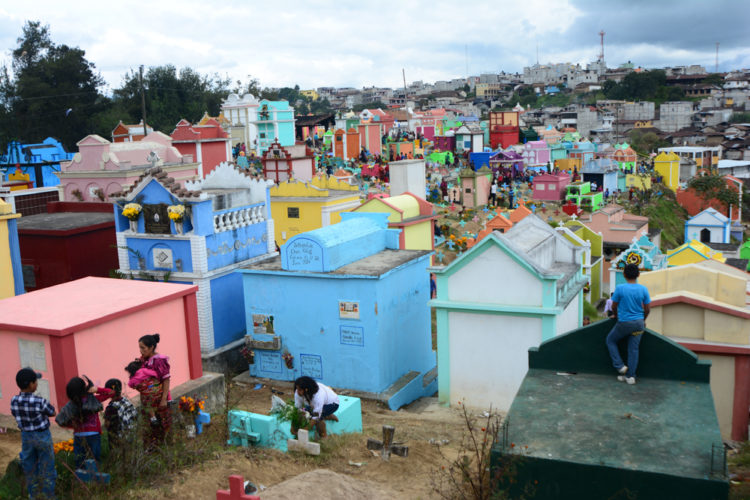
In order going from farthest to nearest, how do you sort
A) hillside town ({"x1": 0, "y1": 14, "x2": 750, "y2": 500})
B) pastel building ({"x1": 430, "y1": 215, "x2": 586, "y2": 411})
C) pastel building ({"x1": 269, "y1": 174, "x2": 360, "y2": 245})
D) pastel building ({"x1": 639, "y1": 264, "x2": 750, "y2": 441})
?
pastel building ({"x1": 269, "y1": 174, "x2": 360, "y2": 245}), pastel building ({"x1": 639, "y1": 264, "x2": 750, "y2": 441}), pastel building ({"x1": 430, "y1": 215, "x2": 586, "y2": 411}), hillside town ({"x1": 0, "y1": 14, "x2": 750, "y2": 500})

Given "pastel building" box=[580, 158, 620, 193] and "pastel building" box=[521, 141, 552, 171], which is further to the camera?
"pastel building" box=[521, 141, 552, 171]

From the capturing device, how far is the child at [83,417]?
21.4 ft

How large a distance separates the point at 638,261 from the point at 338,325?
11505mm

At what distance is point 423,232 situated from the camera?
19.5 meters

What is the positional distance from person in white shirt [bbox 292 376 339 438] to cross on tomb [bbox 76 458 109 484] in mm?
2466

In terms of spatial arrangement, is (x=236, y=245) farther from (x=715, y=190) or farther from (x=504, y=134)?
(x=504, y=134)

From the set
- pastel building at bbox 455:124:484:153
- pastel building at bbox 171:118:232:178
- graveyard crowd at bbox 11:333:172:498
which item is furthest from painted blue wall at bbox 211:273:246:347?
pastel building at bbox 455:124:484:153

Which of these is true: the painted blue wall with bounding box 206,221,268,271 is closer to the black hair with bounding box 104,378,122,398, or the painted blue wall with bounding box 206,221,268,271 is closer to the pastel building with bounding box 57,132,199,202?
the black hair with bounding box 104,378,122,398

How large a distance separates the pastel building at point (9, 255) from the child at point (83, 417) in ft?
24.7

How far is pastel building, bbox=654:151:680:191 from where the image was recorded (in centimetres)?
5606

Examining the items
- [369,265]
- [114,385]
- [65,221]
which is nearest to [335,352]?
[369,265]

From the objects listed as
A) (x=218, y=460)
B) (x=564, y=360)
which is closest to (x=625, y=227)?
(x=564, y=360)

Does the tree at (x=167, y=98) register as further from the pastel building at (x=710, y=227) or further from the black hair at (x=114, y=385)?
the black hair at (x=114, y=385)

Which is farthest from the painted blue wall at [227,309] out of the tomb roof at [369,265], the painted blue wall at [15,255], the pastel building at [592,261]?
the pastel building at [592,261]
